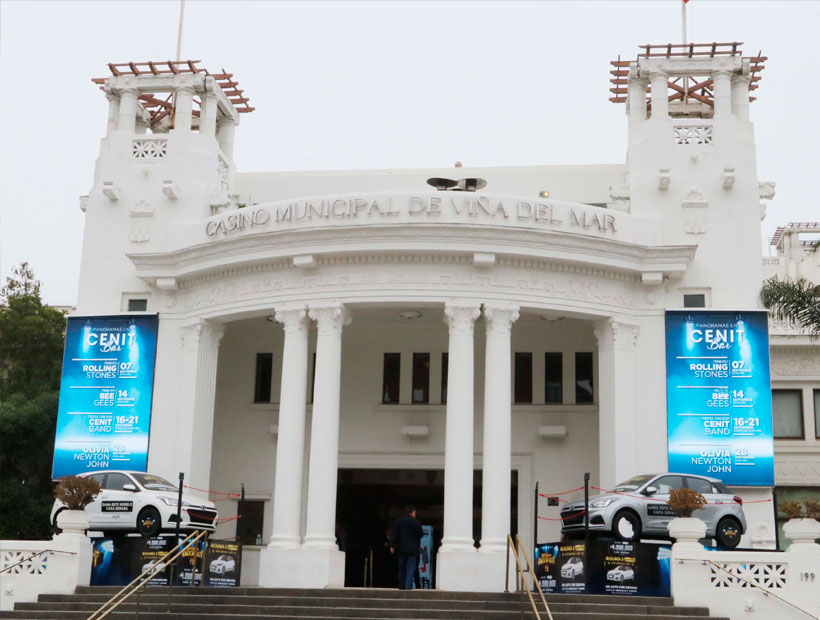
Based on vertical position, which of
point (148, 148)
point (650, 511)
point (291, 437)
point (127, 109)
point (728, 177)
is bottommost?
point (650, 511)

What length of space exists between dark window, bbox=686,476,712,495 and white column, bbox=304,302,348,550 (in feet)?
25.9

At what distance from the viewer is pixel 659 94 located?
98.8ft

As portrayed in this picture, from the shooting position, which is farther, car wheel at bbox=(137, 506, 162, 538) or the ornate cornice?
the ornate cornice

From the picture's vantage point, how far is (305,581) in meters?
24.0

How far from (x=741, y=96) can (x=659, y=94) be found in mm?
2374

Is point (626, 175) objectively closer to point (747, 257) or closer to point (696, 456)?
point (747, 257)

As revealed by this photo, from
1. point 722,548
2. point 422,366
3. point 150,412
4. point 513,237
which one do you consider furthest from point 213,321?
point 722,548

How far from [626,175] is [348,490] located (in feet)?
38.5

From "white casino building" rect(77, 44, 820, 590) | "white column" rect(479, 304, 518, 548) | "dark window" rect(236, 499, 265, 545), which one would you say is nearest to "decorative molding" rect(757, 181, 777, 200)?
"white casino building" rect(77, 44, 820, 590)

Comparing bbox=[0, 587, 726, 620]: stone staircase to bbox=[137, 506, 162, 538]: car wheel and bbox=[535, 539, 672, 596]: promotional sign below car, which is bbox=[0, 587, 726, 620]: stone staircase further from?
bbox=[137, 506, 162, 538]: car wheel

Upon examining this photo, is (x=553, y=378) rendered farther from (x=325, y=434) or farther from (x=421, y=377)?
(x=325, y=434)

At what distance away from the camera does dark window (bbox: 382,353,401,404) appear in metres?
30.8

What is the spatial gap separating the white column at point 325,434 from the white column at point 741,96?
12.7m

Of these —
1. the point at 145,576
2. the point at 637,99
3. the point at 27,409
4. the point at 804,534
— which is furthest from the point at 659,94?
the point at 27,409
